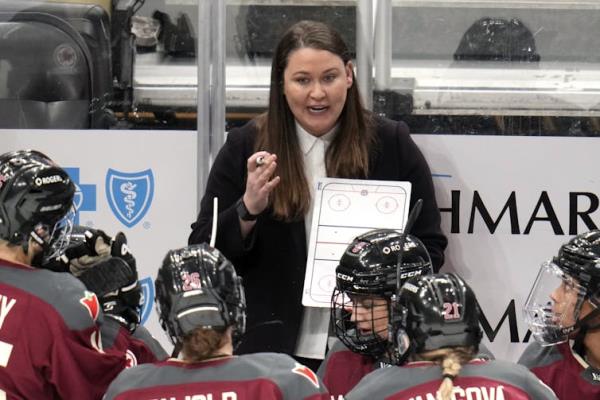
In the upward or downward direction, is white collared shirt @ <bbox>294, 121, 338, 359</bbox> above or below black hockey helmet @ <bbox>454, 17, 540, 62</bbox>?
below

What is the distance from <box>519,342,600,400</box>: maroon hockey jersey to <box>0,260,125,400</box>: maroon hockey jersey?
109cm

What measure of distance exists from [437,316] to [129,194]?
1.98 metres

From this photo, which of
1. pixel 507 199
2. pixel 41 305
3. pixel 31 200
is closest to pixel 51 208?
Answer: pixel 31 200

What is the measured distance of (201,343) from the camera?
276 cm

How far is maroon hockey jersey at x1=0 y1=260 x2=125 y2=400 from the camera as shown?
9.58 ft

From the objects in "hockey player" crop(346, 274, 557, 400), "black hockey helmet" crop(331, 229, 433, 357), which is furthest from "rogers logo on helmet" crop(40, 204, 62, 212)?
"hockey player" crop(346, 274, 557, 400)

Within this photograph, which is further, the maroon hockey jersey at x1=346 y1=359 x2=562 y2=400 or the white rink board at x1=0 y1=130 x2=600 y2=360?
the white rink board at x1=0 y1=130 x2=600 y2=360

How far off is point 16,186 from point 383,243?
3.01ft

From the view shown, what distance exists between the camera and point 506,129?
4.43 m

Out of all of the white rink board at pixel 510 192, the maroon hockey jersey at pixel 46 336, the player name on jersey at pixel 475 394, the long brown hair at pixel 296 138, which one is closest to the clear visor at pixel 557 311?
the player name on jersey at pixel 475 394

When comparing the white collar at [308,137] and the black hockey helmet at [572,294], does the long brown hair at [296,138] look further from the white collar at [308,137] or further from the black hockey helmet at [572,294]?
the black hockey helmet at [572,294]

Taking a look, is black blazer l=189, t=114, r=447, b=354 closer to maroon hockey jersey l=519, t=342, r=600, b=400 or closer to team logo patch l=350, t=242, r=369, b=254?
team logo patch l=350, t=242, r=369, b=254

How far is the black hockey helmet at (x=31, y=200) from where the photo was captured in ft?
9.98

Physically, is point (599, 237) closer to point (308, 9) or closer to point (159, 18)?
point (308, 9)
